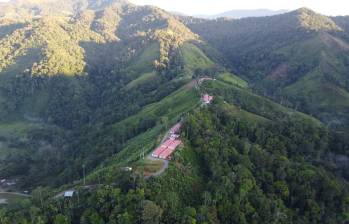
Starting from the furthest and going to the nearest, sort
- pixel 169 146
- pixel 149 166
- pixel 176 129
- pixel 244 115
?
pixel 244 115, pixel 176 129, pixel 169 146, pixel 149 166

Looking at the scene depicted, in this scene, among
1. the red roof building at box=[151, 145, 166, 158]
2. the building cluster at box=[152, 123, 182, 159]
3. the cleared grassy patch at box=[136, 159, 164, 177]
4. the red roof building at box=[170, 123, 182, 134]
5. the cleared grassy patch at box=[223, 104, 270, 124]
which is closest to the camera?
the cleared grassy patch at box=[136, 159, 164, 177]

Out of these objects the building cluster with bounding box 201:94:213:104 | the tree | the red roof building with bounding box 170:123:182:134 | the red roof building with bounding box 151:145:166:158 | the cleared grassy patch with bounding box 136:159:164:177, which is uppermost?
the building cluster with bounding box 201:94:213:104

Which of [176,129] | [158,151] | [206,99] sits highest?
[206,99]

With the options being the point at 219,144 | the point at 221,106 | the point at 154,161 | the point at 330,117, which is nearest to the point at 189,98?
the point at 221,106

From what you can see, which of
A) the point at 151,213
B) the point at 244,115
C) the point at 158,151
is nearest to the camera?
the point at 151,213

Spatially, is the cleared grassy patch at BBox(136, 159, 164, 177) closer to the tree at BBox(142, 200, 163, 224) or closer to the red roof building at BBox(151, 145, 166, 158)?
the red roof building at BBox(151, 145, 166, 158)

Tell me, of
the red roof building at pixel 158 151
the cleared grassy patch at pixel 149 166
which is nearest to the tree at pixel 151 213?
the cleared grassy patch at pixel 149 166

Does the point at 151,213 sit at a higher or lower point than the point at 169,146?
lower

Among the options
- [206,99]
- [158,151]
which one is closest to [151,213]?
[158,151]

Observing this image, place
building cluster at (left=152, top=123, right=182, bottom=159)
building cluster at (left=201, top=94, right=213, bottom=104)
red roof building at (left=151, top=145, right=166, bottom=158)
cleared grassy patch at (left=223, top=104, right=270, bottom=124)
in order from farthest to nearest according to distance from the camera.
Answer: building cluster at (left=201, top=94, right=213, bottom=104) → cleared grassy patch at (left=223, top=104, right=270, bottom=124) → red roof building at (left=151, top=145, right=166, bottom=158) → building cluster at (left=152, top=123, right=182, bottom=159)

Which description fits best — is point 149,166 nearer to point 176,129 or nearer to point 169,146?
point 169,146

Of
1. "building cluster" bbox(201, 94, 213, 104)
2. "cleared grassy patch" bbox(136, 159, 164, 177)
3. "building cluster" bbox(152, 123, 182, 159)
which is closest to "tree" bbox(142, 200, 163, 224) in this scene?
"cleared grassy patch" bbox(136, 159, 164, 177)
